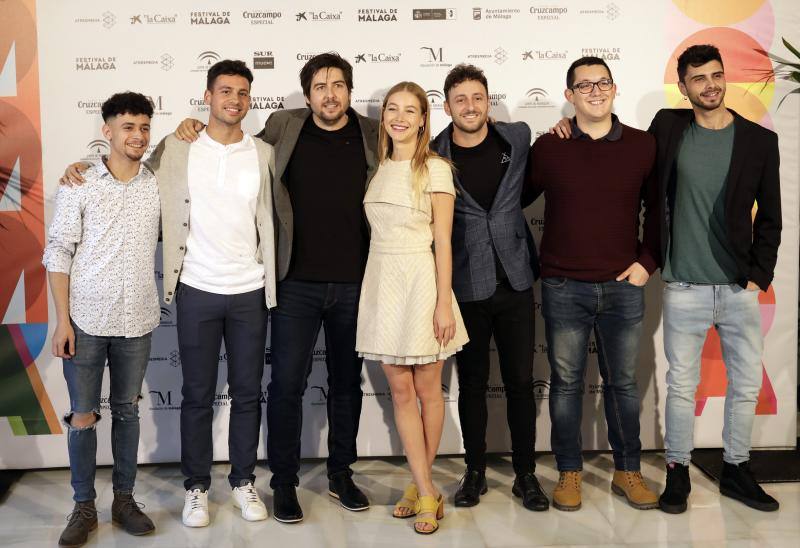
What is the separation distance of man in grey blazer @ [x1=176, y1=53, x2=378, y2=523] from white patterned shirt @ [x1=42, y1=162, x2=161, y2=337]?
0.40 m

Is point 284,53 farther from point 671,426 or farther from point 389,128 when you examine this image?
point 671,426

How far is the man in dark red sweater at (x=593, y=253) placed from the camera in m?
3.33

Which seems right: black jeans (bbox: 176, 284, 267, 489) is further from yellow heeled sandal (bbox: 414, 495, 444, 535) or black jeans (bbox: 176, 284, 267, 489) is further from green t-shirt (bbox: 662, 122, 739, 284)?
green t-shirt (bbox: 662, 122, 739, 284)

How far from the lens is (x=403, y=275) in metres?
3.15

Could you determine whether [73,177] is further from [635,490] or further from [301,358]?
[635,490]

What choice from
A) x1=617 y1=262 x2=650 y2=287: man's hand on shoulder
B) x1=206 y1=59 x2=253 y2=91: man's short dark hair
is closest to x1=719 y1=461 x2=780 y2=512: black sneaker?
x1=617 y1=262 x2=650 y2=287: man's hand on shoulder

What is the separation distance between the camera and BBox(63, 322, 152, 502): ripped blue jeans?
3.11 meters

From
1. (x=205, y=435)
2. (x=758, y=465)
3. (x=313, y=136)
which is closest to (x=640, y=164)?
(x=313, y=136)

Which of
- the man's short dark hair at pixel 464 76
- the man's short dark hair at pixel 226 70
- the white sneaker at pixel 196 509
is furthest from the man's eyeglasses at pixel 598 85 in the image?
the white sneaker at pixel 196 509

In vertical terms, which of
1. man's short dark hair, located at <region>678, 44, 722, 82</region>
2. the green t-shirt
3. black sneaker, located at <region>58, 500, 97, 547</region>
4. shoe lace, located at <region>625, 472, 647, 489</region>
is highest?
man's short dark hair, located at <region>678, 44, 722, 82</region>

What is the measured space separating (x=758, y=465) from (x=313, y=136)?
262 centimetres

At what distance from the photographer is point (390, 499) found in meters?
3.66

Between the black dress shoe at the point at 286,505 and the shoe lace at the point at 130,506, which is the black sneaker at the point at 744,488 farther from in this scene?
the shoe lace at the point at 130,506

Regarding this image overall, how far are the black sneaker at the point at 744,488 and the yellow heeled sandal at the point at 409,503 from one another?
4.48 ft
